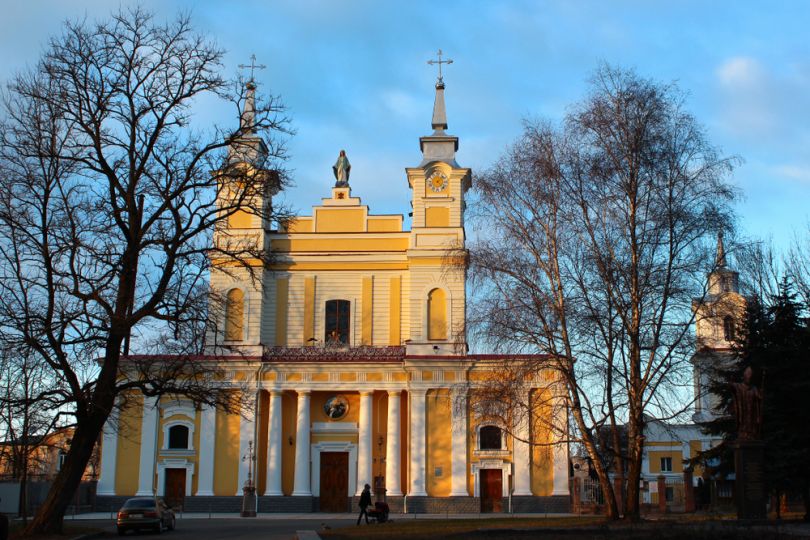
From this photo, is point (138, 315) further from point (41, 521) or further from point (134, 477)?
point (134, 477)

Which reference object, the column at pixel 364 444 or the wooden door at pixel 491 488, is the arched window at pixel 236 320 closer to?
the column at pixel 364 444

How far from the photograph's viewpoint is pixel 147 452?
137ft

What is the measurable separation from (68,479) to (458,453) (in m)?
20.9

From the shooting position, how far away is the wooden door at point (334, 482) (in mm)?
42000

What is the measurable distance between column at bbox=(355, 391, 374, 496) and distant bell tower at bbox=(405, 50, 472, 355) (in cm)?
311

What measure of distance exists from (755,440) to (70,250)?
671 inches

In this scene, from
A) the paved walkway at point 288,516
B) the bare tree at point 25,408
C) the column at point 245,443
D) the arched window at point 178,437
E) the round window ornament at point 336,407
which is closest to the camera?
the bare tree at point 25,408

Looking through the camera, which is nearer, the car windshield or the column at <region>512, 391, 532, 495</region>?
the car windshield

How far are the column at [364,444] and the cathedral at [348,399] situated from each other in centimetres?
6

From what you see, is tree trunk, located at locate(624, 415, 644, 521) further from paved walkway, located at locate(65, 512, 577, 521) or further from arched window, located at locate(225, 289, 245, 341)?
arched window, located at locate(225, 289, 245, 341)

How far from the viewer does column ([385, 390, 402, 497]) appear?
4078 cm

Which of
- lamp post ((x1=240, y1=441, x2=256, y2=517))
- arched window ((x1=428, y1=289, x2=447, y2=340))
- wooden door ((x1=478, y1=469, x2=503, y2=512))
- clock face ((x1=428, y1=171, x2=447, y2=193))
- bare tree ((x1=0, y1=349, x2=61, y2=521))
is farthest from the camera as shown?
clock face ((x1=428, y1=171, x2=447, y2=193))

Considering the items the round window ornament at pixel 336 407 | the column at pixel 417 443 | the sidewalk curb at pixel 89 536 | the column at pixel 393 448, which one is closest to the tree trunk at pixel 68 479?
the sidewalk curb at pixel 89 536

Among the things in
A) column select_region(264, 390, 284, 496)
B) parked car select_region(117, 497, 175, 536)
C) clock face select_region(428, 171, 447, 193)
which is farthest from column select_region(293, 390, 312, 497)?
parked car select_region(117, 497, 175, 536)
